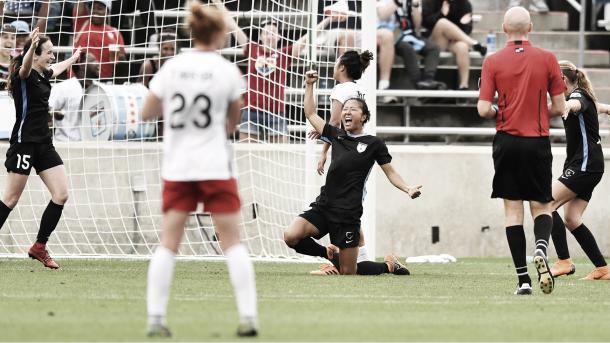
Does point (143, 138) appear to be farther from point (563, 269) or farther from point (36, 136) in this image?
point (563, 269)

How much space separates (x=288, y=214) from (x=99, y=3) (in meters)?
3.49

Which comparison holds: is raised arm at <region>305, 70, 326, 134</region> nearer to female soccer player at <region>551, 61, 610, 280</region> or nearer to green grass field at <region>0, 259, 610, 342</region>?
green grass field at <region>0, 259, 610, 342</region>

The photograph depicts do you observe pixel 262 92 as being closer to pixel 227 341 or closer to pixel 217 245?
pixel 217 245

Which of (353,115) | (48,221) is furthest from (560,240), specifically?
(48,221)

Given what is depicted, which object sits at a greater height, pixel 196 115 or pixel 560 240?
pixel 196 115

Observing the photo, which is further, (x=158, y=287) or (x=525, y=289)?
(x=525, y=289)

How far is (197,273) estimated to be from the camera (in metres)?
12.1

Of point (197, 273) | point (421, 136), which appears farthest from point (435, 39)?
point (197, 273)

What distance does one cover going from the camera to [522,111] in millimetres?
9695

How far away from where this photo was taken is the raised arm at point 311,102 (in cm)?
1113

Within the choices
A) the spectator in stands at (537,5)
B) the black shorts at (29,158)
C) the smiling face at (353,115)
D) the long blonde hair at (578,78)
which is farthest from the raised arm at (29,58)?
the spectator in stands at (537,5)

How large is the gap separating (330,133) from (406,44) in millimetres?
7094

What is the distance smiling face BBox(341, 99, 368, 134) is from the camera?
11.6m

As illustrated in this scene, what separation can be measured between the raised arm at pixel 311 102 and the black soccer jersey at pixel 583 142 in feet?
7.45
